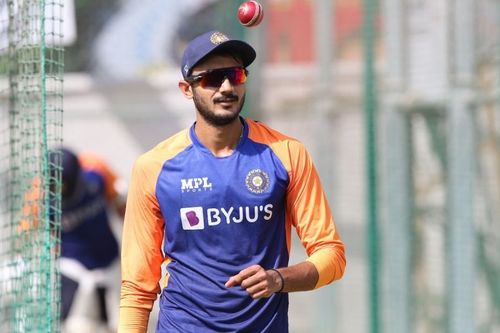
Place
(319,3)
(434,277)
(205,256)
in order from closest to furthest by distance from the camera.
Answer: (205,256)
(434,277)
(319,3)

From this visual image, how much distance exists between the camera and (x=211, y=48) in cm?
434

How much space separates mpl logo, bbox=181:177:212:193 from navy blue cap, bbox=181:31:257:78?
368mm

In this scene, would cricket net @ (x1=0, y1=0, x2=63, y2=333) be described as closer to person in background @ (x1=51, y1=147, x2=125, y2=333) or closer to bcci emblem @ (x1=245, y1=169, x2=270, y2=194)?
bcci emblem @ (x1=245, y1=169, x2=270, y2=194)

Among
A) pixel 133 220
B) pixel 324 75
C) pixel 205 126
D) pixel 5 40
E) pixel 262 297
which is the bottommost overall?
pixel 262 297

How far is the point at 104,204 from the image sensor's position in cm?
882

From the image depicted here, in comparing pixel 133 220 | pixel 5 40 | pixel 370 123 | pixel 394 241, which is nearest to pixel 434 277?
pixel 394 241

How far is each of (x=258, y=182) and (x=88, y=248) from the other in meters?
4.51

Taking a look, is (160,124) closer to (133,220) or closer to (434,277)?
(434,277)

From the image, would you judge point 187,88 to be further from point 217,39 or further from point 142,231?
point 142,231

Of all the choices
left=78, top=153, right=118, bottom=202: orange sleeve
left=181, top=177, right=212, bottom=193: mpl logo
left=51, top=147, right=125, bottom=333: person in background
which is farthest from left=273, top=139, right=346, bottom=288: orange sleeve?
left=78, top=153, right=118, bottom=202: orange sleeve

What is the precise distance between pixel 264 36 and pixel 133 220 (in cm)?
481

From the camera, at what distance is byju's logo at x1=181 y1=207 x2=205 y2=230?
4.39m

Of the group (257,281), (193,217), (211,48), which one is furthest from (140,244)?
(211,48)

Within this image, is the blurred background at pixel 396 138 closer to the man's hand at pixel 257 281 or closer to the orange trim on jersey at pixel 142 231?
the orange trim on jersey at pixel 142 231
